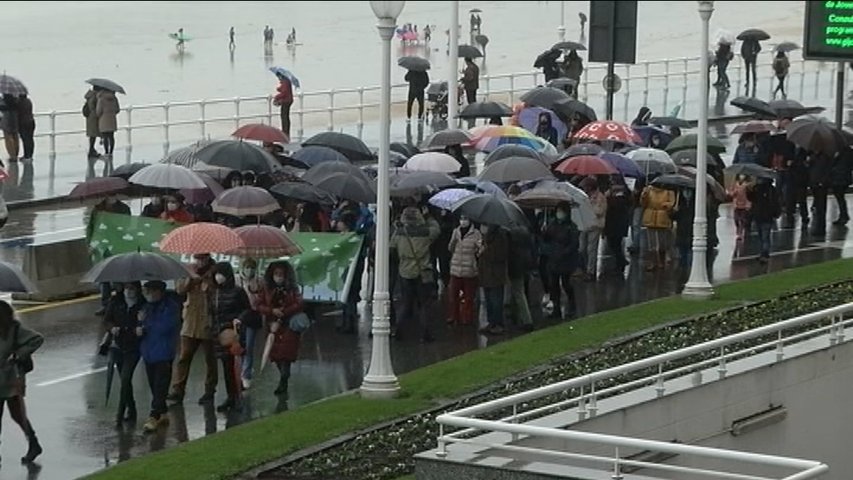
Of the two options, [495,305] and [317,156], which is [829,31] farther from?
[317,156]

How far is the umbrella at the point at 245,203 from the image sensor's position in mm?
23797

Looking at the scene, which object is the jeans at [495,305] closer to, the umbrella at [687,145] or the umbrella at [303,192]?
the umbrella at [303,192]

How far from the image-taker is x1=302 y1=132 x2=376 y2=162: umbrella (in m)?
28.8

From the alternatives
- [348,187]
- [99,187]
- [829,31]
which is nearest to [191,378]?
[348,187]

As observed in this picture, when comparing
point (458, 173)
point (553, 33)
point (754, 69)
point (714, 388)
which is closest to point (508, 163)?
point (458, 173)

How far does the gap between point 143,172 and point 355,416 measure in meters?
7.17

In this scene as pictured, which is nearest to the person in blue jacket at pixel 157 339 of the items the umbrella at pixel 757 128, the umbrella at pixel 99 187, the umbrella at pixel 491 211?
the umbrella at pixel 491 211

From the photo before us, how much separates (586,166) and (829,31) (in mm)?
3455

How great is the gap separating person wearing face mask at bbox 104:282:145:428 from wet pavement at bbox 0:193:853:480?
0.34 meters

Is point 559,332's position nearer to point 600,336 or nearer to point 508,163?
point 600,336

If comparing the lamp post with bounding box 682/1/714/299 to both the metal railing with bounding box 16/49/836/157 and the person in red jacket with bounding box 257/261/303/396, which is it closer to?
the person in red jacket with bounding box 257/261/303/396

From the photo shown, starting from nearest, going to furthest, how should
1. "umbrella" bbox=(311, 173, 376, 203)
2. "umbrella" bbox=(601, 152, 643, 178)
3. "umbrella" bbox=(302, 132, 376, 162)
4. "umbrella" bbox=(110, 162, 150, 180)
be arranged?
"umbrella" bbox=(311, 173, 376, 203) < "umbrella" bbox=(110, 162, 150, 180) < "umbrella" bbox=(601, 152, 643, 178) < "umbrella" bbox=(302, 132, 376, 162)

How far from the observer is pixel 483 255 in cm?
2314

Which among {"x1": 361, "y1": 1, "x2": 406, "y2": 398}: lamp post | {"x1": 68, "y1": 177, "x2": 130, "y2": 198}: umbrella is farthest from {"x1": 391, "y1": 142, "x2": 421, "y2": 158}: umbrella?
{"x1": 361, "y1": 1, "x2": 406, "y2": 398}: lamp post
